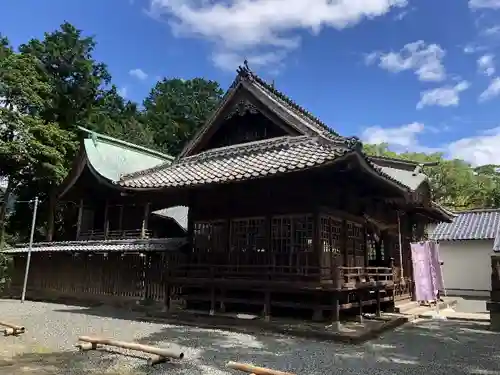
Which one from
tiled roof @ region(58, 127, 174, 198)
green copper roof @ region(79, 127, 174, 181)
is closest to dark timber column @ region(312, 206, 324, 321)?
tiled roof @ region(58, 127, 174, 198)

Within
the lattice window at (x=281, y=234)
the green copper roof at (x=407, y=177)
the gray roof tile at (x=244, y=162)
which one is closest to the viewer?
→ the gray roof tile at (x=244, y=162)

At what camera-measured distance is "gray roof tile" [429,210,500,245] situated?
24688 mm

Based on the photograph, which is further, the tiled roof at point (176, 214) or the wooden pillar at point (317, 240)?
the tiled roof at point (176, 214)

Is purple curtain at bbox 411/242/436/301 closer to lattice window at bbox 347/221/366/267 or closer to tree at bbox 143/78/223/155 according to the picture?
lattice window at bbox 347/221/366/267

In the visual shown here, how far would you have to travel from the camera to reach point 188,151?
613 inches

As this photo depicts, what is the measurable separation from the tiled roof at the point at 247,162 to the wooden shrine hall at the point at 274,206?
0.04 m

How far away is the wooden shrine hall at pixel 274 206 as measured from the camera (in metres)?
10.8

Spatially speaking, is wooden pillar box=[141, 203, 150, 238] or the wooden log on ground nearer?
the wooden log on ground

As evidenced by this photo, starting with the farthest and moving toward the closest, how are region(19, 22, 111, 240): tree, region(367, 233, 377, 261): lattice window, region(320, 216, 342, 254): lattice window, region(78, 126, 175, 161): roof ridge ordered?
region(19, 22, 111, 240): tree
region(78, 126, 175, 161): roof ridge
region(367, 233, 377, 261): lattice window
region(320, 216, 342, 254): lattice window

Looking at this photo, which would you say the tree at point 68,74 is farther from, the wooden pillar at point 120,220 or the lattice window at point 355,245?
the lattice window at point 355,245

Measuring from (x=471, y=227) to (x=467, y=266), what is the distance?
2581 mm

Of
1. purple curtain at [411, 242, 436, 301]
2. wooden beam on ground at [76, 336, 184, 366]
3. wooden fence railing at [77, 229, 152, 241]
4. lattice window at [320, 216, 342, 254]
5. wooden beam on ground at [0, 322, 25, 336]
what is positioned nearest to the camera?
wooden beam on ground at [76, 336, 184, 366]

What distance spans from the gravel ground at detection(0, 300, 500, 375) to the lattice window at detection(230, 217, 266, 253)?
2.70 metres

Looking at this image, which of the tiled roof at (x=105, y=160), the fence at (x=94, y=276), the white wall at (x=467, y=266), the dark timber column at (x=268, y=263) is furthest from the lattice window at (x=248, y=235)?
the white wall at (x=467, y=266)
